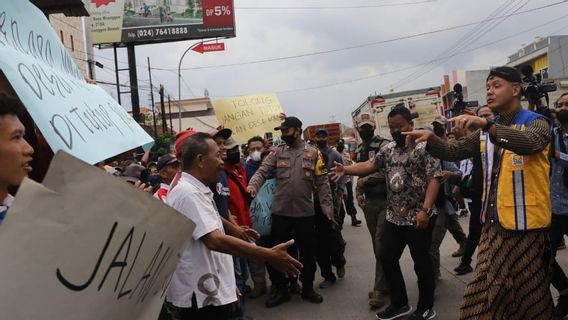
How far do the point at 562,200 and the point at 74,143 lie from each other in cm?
431

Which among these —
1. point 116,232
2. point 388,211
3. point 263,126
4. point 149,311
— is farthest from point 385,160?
point 263,126

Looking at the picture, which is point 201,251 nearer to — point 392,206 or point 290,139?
point 392,206

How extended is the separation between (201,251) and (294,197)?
252 centimetres

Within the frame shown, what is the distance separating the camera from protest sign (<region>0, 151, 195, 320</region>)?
104cm

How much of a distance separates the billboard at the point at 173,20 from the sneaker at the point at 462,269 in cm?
2171

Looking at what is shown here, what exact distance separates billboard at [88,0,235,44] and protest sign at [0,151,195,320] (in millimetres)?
24491

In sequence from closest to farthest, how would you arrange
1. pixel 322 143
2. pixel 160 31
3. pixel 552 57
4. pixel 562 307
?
pixel 562 307, pixel 322 143, pixel 160 31, pixel 552 57

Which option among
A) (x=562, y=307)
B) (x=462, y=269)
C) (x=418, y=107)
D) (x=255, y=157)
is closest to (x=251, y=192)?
(x=255, y=157)

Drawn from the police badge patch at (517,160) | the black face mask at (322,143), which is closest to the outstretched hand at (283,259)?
the police badge patch at (517,160)

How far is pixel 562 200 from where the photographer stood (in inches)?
169

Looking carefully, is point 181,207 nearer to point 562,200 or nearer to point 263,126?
point 562,200

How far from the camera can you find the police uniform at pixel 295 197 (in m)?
5.00

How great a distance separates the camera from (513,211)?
2.89 meters

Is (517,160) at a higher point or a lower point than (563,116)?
lower
